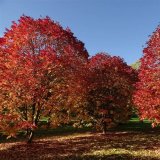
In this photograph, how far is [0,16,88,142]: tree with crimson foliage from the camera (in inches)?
1135

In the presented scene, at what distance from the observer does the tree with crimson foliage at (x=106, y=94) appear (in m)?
45.4

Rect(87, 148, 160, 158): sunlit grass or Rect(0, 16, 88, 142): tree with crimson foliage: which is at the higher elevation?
Rect(0, 16, 88, 142): tree with crimson foliage

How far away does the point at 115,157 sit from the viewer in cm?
2312

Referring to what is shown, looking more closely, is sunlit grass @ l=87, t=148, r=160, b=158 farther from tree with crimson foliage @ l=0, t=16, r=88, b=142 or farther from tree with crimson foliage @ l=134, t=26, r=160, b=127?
tree with crimson foliage @ l=0, t=16, r=88, b=142

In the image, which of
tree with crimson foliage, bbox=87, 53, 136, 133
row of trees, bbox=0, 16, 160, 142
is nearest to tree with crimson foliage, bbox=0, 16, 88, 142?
row of trees, bbox=0, 16, 160, 142

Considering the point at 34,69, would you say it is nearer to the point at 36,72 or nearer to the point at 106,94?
the point at 36,72

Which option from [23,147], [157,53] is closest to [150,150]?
[157,53]

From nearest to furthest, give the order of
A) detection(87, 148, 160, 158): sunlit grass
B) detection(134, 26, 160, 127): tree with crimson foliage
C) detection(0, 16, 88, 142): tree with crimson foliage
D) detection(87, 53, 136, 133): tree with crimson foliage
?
detection(87, 148, 160, 158): sunlit grass, detection(134, 26, 160, 127): tree with crimson foliage, detection(0, 16, 88, 142): tree with crimson foliage, detection(87, 53, 136, 133): tree with crimson foliage

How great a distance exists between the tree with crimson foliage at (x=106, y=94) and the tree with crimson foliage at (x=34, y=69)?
44.6 ft

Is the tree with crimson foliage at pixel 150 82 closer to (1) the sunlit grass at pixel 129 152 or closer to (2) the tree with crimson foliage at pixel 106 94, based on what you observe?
(1) the sunlit grass at pixel 129 152

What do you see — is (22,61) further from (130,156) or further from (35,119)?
(130,156)

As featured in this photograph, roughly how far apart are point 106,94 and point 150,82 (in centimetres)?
1959

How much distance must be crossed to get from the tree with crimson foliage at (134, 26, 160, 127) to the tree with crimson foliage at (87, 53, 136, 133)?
1697 centimetres

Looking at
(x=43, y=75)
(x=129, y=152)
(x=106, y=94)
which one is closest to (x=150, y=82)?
(x=129, y=152)
